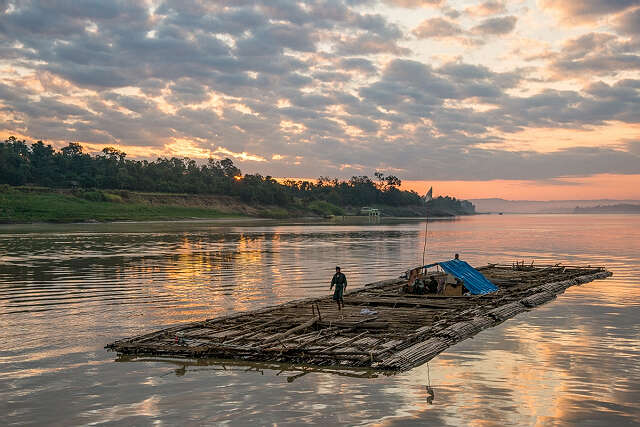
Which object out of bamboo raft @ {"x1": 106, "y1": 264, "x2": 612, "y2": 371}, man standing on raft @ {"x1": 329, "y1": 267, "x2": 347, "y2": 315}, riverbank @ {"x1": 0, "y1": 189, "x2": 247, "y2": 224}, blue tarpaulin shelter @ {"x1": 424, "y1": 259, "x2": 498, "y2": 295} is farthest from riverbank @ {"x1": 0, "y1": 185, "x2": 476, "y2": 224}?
bamboo raft @ {"x1": 106, "y1": 264, "x2": 612, "y2": 371}

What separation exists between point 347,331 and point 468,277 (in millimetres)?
11770

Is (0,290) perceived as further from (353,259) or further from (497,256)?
(497,256)

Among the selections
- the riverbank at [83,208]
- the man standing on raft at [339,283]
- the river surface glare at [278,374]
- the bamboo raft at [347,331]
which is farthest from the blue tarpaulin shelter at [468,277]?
the riverbank at [83,208]

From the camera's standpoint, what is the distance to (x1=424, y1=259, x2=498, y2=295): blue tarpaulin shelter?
29.1 metres

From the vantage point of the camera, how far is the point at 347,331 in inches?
795

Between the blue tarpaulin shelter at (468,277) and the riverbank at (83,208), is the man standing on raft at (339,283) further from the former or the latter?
the riverbank at (83,208)

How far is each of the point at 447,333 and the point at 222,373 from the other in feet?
25.6

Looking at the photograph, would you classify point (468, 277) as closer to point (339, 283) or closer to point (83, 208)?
point (339, 283)

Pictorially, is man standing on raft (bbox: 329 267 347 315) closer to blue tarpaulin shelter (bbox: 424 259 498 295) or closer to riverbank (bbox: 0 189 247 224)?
blue tarpaulin shelter (bbox: 424 259 498 295)

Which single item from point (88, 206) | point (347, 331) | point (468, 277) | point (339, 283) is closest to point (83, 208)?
point (88, 206)

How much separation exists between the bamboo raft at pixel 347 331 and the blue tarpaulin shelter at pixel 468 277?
2.26 feet

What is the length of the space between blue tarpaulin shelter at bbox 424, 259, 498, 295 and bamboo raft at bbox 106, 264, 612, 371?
689 millimetres

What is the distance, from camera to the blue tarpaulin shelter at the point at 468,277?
29.1 m

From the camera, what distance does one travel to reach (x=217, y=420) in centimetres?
1253
